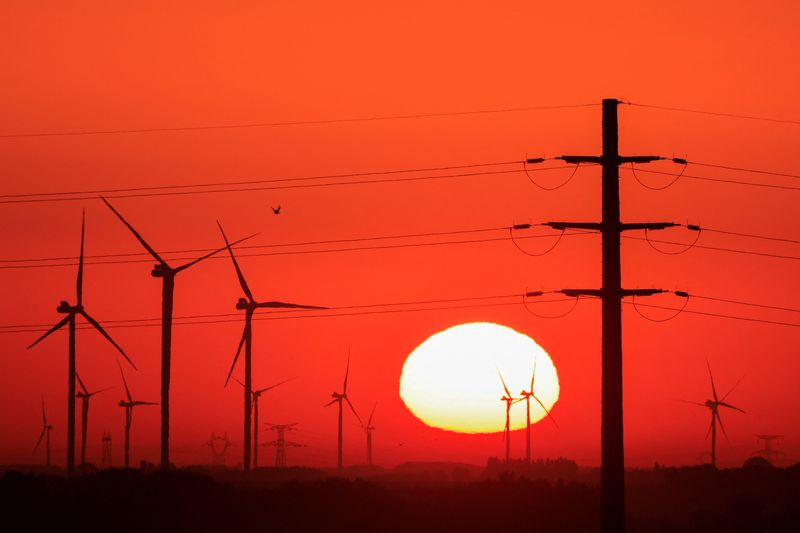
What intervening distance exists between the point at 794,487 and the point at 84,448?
86.5 metres

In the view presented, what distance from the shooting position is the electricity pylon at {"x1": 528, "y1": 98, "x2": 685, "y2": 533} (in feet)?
229

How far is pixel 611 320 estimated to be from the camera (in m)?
69.9

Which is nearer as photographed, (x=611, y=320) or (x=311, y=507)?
(x=611, y=320)

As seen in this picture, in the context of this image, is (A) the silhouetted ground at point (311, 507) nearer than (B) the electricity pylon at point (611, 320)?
No

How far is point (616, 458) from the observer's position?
7050 centimetres

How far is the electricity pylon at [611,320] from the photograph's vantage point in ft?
229

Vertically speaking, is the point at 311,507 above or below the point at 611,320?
below

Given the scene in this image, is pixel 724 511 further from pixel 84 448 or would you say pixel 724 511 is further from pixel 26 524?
pixel 84 448

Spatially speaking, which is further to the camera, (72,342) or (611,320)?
(72,342)

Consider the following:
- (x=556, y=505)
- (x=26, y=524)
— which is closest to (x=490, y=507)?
(x=556, y=505)

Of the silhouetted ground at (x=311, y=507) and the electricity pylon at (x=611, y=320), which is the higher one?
the electricity pylon at (x=611, y=320)

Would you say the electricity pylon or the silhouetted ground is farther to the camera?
the silhouetted ground

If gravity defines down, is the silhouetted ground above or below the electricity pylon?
below

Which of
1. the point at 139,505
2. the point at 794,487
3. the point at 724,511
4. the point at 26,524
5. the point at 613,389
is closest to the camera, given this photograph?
the point at 613,389
